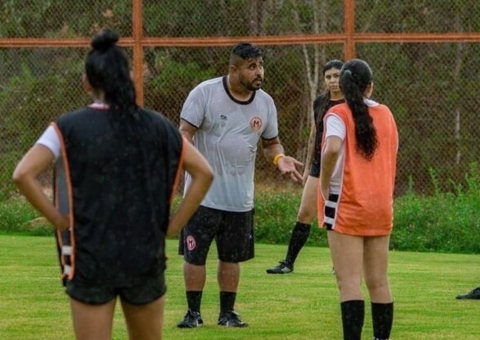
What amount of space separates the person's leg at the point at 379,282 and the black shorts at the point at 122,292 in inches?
110

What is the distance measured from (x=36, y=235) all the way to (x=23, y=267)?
444cm

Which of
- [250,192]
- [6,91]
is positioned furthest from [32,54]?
[250,192]

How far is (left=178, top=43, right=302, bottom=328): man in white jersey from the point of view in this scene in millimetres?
9977

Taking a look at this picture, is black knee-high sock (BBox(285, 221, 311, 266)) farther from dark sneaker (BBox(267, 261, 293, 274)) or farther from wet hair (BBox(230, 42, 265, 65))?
wet hair (BBox(230, 42, 265, 65))

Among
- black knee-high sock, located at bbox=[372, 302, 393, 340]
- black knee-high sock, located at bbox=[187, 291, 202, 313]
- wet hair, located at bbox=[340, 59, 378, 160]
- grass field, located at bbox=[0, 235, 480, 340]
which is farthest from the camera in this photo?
black knee-high sock, located at bbox=[187, 291, 202, 313]

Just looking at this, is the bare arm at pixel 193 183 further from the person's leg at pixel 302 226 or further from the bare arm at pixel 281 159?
the person's leg at pixel 302 226

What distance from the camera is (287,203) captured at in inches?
720

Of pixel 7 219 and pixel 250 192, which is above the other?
pixel 250 192

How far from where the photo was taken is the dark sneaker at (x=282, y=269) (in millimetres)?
13812

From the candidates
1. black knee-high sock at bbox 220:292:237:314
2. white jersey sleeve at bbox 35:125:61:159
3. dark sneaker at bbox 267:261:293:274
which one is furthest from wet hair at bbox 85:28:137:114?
dark sneaker at bbox 267:261:293:274

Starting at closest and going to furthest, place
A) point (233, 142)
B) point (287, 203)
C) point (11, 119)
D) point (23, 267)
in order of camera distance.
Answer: point (233, 142) < point (23, 267) < point (287, 203) < point (11, 119)

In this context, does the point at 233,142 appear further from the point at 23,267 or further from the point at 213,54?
the point at 213,54

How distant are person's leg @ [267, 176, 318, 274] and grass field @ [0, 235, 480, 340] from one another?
18 cm

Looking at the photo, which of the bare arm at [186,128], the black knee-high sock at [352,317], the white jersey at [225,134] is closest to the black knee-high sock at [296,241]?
the white jersey at [225,134]
